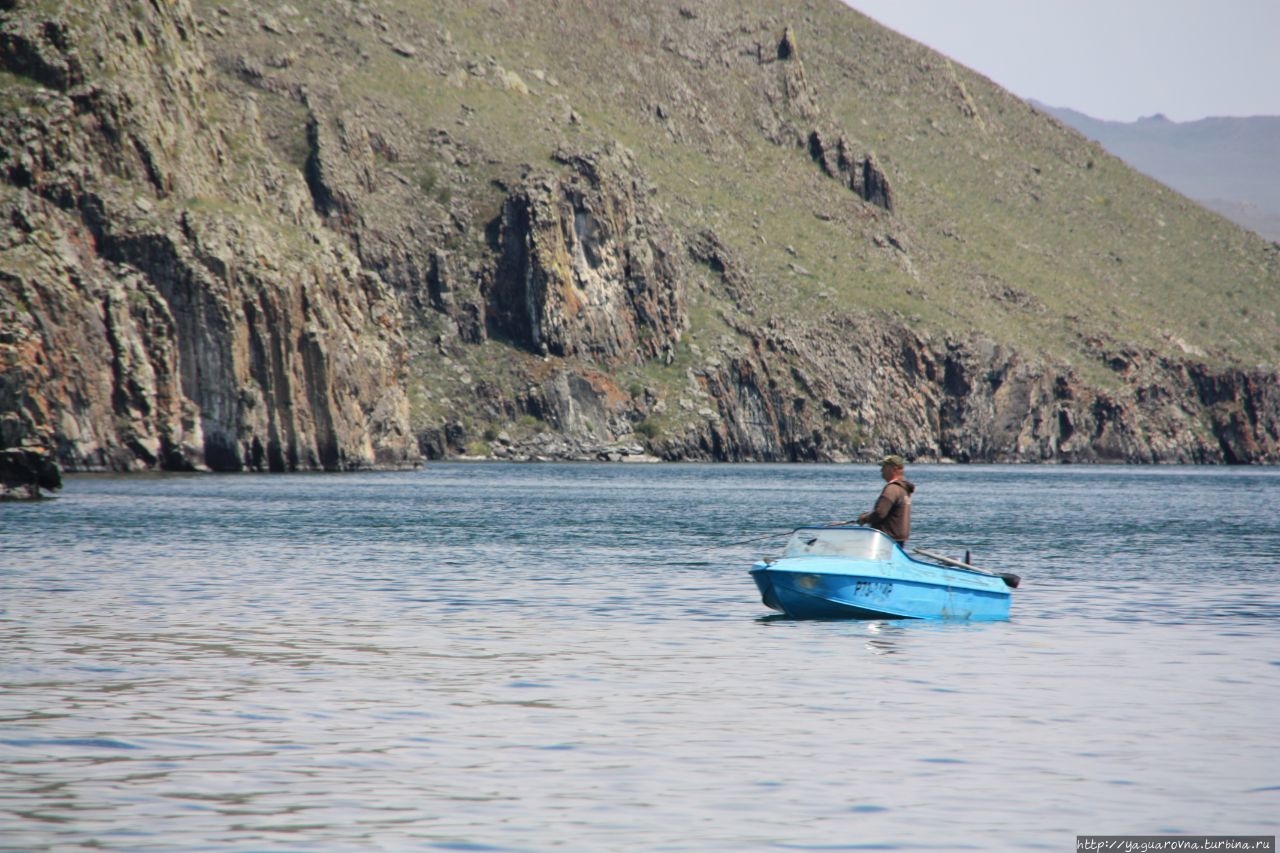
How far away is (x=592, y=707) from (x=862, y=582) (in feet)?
40.9

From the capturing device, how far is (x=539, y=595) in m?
39.9

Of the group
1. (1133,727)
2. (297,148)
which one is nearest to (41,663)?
(1133,727)

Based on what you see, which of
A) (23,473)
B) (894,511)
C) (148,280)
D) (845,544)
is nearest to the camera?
(894,511)

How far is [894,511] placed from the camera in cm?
3419

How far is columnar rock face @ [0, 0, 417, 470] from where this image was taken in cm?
10850

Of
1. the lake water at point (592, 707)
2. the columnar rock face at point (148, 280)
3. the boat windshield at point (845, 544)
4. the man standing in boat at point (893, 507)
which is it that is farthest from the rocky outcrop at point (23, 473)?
the man standing in boat at point (893, 507)

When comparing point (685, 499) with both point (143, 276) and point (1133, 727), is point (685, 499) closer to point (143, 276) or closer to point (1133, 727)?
point (143, 276)

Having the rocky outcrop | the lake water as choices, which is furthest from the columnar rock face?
the lake water

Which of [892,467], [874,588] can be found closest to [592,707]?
[874,588]

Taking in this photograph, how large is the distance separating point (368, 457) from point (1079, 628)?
117 m

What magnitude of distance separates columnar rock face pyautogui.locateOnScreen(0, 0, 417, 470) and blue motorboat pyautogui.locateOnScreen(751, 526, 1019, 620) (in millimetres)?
72732

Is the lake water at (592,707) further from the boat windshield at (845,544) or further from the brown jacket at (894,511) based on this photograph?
the brown jacket at (894,511)

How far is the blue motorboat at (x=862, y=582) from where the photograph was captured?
33.9 metres

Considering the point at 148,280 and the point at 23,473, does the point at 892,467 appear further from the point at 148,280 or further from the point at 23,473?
the point at 148,280
